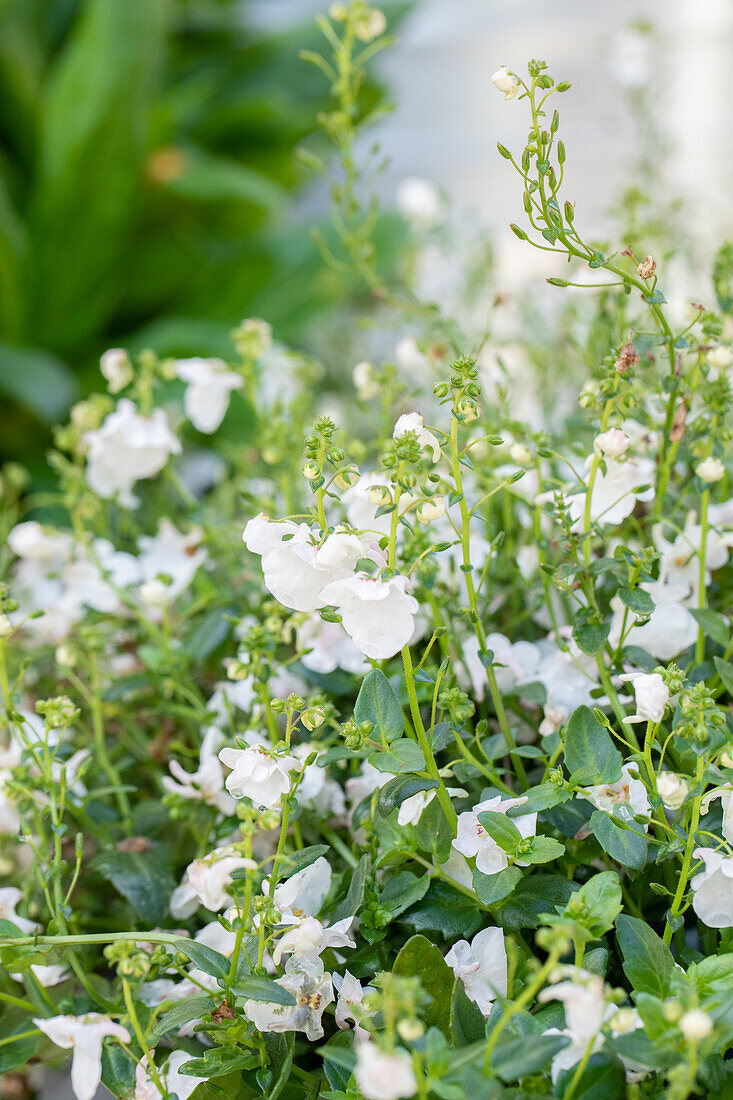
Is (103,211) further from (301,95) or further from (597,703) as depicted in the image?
(597,703)

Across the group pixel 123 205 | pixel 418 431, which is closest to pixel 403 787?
pixel 418 431

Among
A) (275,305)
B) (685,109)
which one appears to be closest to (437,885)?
(275,305)

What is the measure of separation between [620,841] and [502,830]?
0.04 m

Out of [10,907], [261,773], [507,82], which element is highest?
[507,82]

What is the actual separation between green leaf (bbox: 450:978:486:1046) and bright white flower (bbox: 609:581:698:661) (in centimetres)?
16

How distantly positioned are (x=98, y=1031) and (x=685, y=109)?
1.88 meters

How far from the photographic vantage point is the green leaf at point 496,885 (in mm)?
313

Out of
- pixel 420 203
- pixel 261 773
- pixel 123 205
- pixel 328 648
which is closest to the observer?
pixel 261 773

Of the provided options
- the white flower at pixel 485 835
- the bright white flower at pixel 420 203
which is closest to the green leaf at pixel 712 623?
the white flower at pixel 485 835

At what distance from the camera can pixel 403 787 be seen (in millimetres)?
322

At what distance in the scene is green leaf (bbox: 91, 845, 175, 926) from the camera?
39 cm

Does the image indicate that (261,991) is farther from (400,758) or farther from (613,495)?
(613,495)

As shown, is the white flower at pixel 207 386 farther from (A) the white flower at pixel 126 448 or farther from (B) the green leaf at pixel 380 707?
(B) the green leaf at pixel 380 707

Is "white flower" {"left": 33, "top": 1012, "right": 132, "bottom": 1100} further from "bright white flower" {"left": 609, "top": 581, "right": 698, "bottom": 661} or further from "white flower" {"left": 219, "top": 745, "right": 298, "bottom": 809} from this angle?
"bright white flower" {"left": 609, "top": 581, "right": 698, "bottom": 661}
